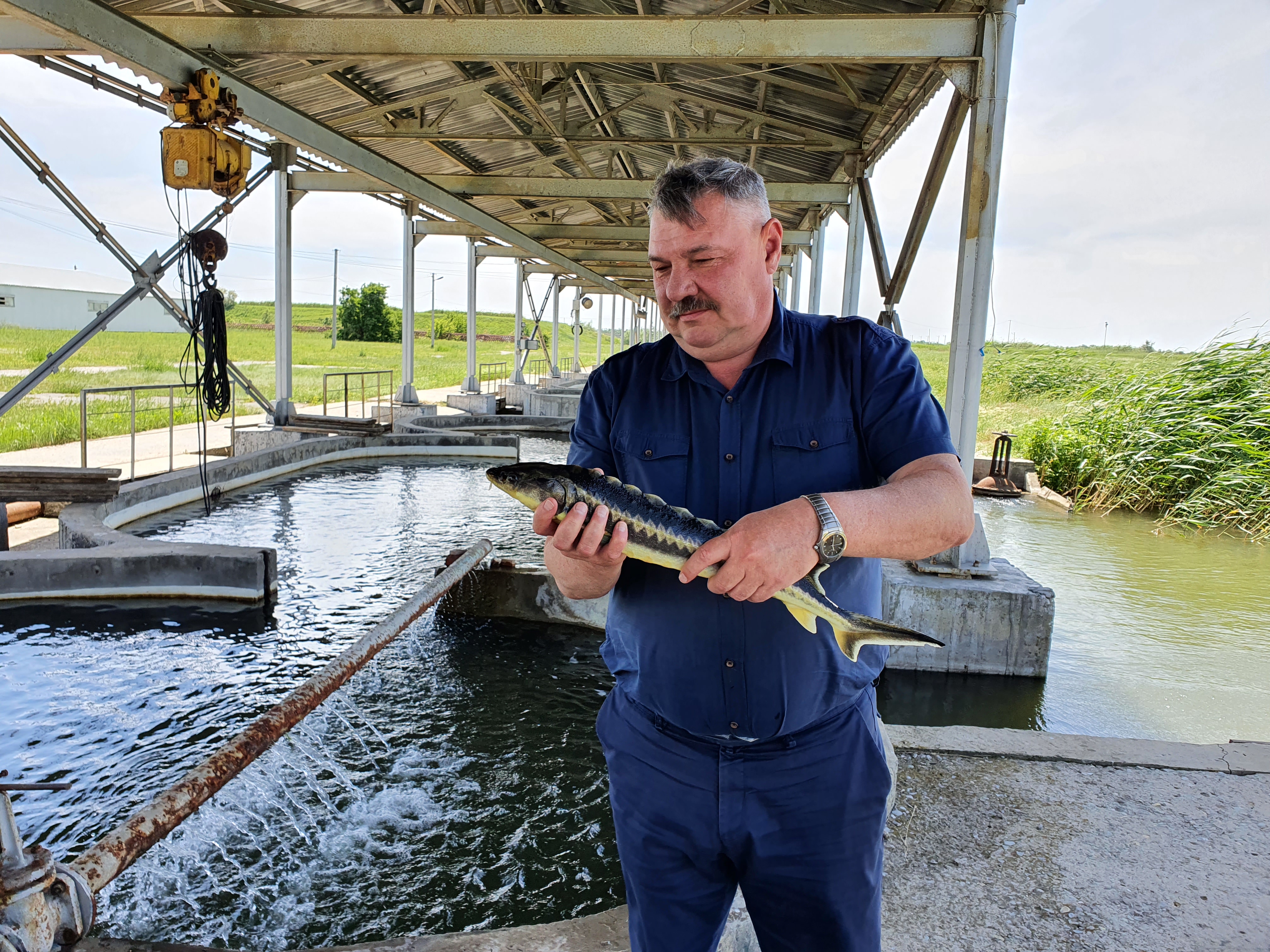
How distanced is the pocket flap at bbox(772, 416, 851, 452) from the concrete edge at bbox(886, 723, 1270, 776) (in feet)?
7.82

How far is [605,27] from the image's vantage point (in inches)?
269

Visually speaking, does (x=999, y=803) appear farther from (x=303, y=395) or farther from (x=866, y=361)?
(x=303, y=395)

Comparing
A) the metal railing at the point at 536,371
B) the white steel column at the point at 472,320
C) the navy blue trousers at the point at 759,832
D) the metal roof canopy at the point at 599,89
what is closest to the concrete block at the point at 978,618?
the metal roof canopy at the point at 599,89

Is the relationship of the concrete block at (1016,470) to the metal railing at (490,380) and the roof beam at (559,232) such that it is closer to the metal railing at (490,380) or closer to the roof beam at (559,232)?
the roof beam at (559,232)

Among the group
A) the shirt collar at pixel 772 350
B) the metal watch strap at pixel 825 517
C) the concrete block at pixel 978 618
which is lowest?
the concrete block at pixel 978 618

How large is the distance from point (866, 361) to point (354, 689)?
465 centimetres

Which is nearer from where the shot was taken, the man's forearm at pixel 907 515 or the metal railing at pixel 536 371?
the man's forearm at pixel 907 515

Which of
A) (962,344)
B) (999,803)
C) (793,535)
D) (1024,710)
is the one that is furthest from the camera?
(962,344)

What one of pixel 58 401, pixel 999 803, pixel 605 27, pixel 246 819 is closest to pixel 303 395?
pixel 58 401

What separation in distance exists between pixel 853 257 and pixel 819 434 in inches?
462

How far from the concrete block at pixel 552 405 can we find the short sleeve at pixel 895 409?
20.2 metres

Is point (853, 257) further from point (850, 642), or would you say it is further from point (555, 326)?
point (555, 326)

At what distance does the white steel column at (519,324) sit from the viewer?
2573cm

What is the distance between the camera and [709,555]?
1.56 m
